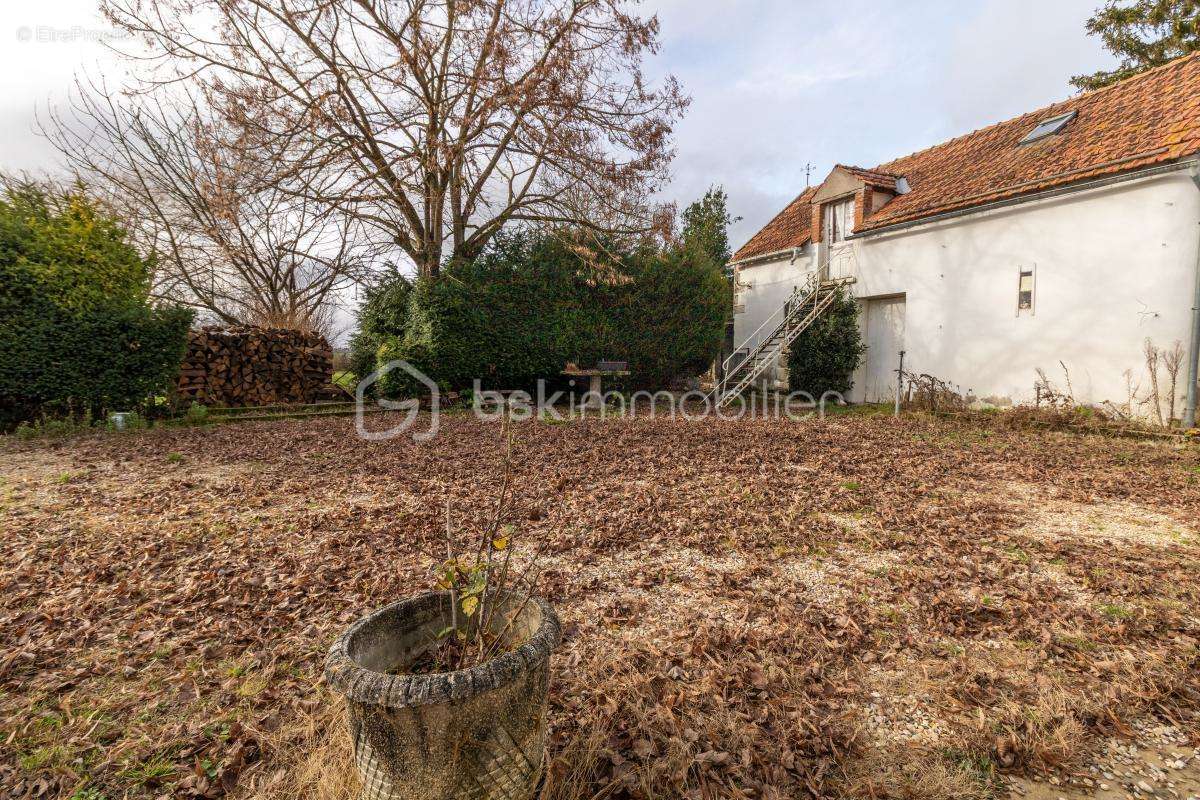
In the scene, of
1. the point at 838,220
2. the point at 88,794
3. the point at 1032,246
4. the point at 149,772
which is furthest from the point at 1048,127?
the point at 88,794

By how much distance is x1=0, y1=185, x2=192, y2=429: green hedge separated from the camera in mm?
7980

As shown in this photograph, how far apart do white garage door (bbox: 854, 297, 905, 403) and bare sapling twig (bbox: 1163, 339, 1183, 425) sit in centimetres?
482

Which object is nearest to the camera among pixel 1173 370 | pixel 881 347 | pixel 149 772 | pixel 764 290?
pixel 149 772

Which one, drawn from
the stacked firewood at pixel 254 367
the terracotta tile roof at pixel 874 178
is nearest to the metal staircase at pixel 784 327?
the terracotta tile roof at pixel 874 178

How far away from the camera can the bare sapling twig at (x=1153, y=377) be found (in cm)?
831

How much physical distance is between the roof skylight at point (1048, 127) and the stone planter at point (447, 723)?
15.0 meters

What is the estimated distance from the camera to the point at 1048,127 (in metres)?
11.2

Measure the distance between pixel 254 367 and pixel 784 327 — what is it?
1341 centimetres

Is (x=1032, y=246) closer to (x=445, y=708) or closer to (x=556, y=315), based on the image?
(x=556, y=315)

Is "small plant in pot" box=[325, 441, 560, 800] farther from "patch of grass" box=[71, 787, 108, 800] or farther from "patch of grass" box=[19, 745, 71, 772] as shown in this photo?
"patch of grass" box=[19, 745, 71, 772]

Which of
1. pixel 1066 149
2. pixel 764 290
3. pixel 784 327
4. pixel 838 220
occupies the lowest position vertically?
pixel 784 327

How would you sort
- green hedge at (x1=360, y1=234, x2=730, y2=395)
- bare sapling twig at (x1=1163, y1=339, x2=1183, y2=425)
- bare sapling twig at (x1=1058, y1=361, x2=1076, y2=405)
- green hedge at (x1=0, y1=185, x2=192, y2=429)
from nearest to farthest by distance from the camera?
green hedge at (x1=0, y1=185, x2=192, y2=429) → bare sapling twig at (x1=1163, y1=339, x2=1183, y2=425) → bare sapling twig at (x1=1058, y1=361, x2=1076, y2=405) → green hedge at (x1=360, y1=234, x2=730, y2=395)

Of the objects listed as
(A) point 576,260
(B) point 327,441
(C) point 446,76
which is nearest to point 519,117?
(C) point 446,76

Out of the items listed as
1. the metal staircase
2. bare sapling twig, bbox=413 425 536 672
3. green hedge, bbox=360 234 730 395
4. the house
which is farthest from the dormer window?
bare sapling twig, bbox=413 425 536 672
